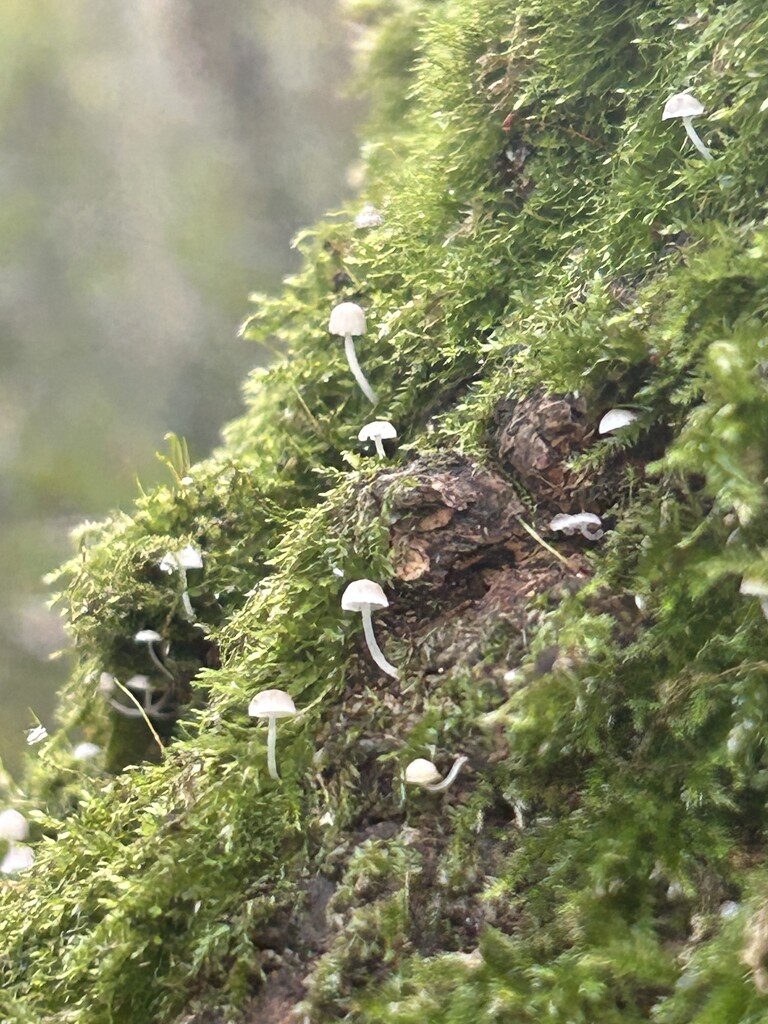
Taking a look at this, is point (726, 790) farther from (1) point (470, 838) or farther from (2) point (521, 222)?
(2) point (521, 222)

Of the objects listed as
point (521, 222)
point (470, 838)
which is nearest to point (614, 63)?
point (521, 222)

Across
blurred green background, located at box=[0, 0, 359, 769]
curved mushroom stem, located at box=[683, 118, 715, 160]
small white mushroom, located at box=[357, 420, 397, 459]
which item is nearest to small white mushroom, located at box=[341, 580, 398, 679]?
small white mushroom, located at box=[357, 420, 397, 459]

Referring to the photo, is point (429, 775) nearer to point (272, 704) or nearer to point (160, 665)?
point (272, 704)

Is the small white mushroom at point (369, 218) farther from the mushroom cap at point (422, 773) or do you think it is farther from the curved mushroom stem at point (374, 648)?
the mushroom cap at point (422, 773)

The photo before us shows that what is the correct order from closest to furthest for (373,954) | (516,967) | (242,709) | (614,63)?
(516,967)
(373,954)
(242,709)
(614,63)

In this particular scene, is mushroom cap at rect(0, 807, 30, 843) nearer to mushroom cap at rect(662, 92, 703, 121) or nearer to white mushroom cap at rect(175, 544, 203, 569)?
white mushroom cap at rect(175, 544, 203, 569)

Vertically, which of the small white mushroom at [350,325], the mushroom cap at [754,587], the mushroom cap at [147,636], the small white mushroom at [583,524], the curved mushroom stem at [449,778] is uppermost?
the small white mushroom at [350,325]

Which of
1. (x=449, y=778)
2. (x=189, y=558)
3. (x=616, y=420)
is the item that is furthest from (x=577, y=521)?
(x=189, y=558)

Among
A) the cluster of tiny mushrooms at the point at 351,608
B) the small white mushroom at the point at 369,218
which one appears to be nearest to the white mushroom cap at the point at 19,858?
the cluster of tiny mushrooms at the point at 351,608
